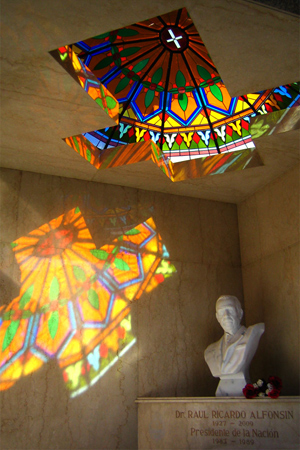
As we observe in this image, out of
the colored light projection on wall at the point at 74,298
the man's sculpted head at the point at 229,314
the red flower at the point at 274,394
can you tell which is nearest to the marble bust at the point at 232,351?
the man's sculpted head at the point at 229,314

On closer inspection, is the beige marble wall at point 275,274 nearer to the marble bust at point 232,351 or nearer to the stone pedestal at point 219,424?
the marble bust at point 232,351

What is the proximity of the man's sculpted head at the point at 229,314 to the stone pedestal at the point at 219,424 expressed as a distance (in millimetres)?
923

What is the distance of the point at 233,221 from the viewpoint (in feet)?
24.1

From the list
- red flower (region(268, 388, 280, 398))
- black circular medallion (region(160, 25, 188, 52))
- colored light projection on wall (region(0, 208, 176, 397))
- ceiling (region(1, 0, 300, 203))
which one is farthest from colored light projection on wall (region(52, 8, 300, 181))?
red flower (region(268, 388, 280, 398))

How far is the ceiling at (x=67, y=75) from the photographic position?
357cm

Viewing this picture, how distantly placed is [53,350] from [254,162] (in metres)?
3.76

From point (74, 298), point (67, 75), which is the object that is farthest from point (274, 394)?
point (67, 75)

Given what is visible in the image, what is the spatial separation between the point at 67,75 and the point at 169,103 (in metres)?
2.38

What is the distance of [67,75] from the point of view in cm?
429

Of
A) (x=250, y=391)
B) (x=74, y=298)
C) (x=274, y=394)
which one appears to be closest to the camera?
(x=274, y=394)

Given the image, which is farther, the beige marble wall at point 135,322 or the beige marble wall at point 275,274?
the beige marble wall at point 275,274

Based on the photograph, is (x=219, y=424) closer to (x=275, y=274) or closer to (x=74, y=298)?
(x=275, y=274)

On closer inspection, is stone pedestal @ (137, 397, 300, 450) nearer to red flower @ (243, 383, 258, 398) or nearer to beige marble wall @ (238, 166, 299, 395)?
red flower @ (243, 383, 258, 398)

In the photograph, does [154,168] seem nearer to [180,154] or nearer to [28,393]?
[180,154]
